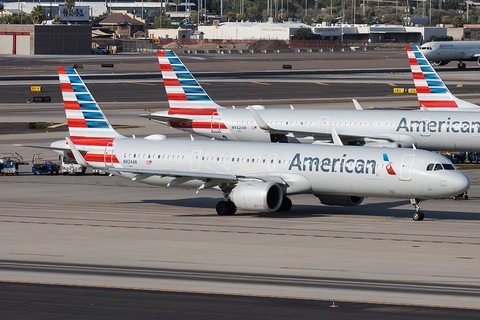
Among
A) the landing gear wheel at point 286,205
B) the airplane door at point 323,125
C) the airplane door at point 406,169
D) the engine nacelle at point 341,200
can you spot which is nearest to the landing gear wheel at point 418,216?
the airplane door at point 406,169

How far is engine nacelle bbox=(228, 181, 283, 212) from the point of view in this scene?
40.4m

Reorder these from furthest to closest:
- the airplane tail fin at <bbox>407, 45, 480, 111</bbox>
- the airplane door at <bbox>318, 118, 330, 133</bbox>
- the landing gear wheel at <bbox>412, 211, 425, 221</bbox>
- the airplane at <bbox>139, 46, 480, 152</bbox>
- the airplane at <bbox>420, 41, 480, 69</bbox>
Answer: the airplane at <bbox>420, 41, 480, 69</bbox> → the airplane tail fin at <bbox>407, 45, 480, 111</bbox> → the airplane door at <bbox>318, 118, 330, 133</bbox> → the airplane at <bbox>139, 46, 480, 152</bbox> → the landing gear wheel at <bbox>412, 211, 425, 221</bbox>

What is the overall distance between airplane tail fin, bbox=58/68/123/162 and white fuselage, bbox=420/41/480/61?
427ft

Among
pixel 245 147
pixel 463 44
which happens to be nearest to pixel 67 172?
pixel 245 147

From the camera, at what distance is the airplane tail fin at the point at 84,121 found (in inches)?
1885

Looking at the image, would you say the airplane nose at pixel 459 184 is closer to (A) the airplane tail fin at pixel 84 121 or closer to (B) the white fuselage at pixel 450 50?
(A) the airplane tail fin at pixel 84 121

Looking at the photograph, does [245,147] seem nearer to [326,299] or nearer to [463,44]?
[326,299]

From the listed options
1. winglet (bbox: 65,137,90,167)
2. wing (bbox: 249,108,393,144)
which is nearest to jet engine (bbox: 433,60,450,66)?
wing (bbox: 249,108,393,144)

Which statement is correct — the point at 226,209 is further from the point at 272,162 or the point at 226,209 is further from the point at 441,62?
the point at 441,62

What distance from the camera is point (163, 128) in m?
89.5

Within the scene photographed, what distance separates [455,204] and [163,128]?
48.0 m

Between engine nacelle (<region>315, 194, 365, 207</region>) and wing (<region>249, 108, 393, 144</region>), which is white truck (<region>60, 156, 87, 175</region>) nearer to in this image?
wing (<region>249, 108, 393, 144</region>)

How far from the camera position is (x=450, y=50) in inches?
6693

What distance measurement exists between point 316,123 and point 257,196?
24348mm
